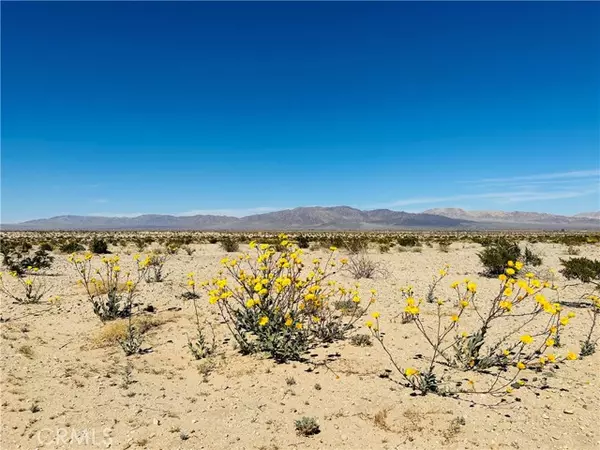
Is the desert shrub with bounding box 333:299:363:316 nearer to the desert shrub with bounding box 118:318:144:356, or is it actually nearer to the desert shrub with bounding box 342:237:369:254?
the desert shrub with bounding box 118:318:144:356

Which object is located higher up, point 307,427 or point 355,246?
point 355,246

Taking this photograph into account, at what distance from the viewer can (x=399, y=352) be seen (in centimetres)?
608

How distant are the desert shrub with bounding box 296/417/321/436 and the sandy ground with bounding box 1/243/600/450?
0.07 metres

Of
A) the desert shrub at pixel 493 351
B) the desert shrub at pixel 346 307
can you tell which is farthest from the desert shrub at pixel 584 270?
the desert shrub at pixel 346 307

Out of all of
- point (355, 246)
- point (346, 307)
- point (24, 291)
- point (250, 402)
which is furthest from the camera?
point (355, 246)

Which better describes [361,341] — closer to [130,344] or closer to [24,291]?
[130,344]

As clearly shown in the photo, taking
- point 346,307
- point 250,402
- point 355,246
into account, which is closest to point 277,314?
point 250,402

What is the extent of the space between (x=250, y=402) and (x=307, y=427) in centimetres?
96

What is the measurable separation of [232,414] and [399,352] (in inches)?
115

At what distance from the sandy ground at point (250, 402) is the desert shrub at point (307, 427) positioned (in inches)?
2.6

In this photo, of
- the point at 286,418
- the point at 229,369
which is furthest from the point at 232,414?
the point at 229,369

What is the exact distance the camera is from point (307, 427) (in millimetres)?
3977

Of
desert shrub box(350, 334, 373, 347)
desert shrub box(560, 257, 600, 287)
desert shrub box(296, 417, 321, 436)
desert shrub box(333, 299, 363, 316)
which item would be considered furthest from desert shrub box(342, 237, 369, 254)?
desert shrub box(296, 417, 321, 436)

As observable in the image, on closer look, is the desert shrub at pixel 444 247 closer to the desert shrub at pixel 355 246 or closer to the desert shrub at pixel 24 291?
the desert shrub at pixel 355 246
